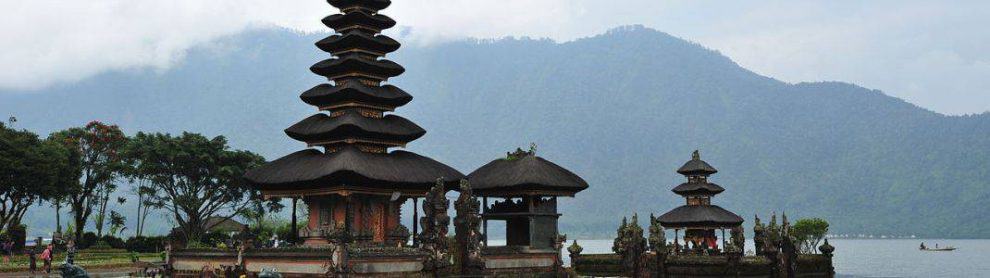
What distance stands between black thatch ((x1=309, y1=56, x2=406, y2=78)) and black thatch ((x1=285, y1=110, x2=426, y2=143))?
7.21 ft

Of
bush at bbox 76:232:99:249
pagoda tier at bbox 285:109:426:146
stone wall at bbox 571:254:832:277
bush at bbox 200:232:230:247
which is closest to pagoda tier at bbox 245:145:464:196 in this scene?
pagoda tier at bbox 285:109:426:146

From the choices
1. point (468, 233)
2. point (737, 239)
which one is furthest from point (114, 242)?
point (737, 239)

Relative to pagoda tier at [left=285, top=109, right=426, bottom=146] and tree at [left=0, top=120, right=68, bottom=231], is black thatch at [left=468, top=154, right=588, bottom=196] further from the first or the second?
tree at [left=0, top=120, right=68, bottom=231]

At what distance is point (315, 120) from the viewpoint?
139 ft

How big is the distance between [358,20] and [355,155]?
8811 mm

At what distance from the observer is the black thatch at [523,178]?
4112cm

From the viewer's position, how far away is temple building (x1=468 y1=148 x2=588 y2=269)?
40.9 meters

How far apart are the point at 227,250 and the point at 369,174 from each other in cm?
634

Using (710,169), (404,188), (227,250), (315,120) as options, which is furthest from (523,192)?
(710,169)

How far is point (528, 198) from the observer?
138ft

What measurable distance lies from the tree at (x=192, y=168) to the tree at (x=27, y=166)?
6.29m

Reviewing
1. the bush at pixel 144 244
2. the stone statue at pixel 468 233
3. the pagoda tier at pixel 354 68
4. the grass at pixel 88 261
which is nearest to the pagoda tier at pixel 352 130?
the pagoda tier at pixel 354 68

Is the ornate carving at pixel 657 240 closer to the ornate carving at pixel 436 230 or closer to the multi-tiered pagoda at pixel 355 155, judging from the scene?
the multi-tiered pagoda at pixel 355 155

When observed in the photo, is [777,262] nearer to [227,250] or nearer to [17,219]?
[227,250]
